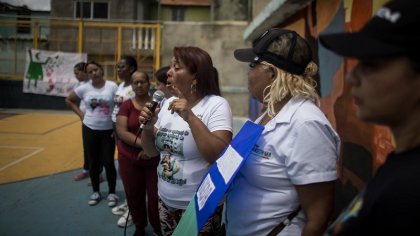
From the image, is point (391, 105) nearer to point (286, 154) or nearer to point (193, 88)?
point (286, 154)

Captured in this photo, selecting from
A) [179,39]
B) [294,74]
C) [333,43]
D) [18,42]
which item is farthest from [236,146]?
[18,42]

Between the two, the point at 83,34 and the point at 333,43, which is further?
the point at 83,34

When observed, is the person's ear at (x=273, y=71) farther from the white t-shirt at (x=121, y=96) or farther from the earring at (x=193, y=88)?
the white t-shirt at (x=121, y=96)

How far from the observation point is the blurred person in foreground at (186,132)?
221cm

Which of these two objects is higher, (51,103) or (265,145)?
(265,145)

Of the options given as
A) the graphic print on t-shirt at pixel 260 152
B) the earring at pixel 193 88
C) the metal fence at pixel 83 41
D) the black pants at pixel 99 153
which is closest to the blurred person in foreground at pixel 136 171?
the black pants at pixel 99 153

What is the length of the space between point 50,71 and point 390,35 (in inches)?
635

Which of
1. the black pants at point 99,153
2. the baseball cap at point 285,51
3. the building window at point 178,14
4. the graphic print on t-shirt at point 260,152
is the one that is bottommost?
the black pants at point 99,153

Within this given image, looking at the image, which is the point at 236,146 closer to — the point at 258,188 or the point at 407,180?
the point at 258,188

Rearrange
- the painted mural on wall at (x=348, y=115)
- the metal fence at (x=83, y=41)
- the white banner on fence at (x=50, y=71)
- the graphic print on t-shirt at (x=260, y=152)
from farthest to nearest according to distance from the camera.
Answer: the metal fence at (x=83, y=41) < the white banner on fence at (x=50, y=71) < the painted mural on wall at (x=348, y=115) < the graphic print on t-shirt at (x=260, y=152)

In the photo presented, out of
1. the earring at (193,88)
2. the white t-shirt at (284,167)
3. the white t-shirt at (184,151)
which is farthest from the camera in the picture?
the earring at (193,88)

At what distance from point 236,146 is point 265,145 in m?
0.15

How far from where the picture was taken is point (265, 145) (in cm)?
159

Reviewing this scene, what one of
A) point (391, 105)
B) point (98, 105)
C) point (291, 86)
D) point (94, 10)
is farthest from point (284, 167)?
point (94, 10)
